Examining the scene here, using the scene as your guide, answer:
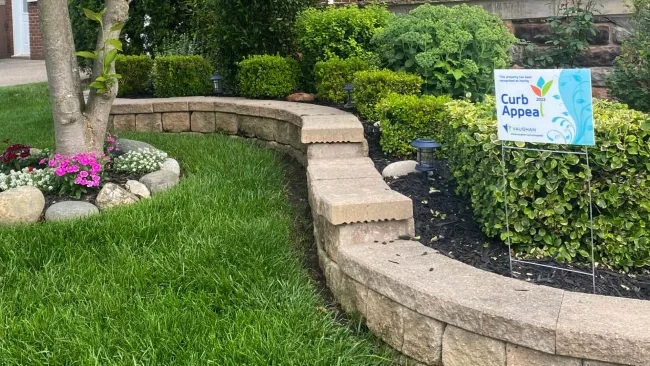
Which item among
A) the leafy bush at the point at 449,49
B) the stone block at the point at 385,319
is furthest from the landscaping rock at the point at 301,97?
the stone block at the point at 385,319

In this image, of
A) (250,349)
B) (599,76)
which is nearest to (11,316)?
(250,349)

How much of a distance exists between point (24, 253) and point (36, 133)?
3.64 meters

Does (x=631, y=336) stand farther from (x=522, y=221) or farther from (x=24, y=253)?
(x=24, y=253)

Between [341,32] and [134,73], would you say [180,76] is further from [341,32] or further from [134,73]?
[341,32]

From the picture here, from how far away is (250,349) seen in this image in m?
2.74

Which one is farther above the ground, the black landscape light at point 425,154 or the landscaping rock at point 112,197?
the black landscape light at point 425,154

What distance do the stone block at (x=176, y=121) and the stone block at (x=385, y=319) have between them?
427 centimetres

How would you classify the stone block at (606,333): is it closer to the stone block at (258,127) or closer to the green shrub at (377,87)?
the green shrub at (377,87)

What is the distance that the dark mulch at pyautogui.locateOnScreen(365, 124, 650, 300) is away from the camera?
306 cm

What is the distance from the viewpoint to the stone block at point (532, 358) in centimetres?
238

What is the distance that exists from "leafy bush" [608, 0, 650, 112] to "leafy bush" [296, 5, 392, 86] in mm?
2173

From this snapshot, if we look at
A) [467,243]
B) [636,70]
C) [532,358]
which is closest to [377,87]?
[467,243]

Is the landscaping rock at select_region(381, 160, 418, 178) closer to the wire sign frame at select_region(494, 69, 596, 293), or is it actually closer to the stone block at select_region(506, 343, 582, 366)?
the wire sign frame at select_region(494, 69, 596, 293)

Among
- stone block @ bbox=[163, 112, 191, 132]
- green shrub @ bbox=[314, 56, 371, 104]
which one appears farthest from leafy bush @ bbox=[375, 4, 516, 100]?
stone block @ bbox=[163, 112, 191, 132]
